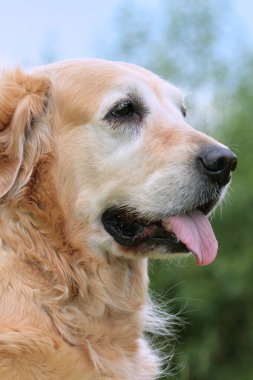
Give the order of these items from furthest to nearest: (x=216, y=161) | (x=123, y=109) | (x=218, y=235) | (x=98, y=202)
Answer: (x=218, y=235)
(x=123, y=109)
(x=98, y=202)
(x=216, y=161)

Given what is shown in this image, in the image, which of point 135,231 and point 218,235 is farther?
point 218,235

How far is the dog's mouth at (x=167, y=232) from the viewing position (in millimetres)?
4078

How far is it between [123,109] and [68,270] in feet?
3.26

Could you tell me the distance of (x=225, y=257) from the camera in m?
12.8

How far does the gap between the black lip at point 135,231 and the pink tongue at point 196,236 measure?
0.05 m

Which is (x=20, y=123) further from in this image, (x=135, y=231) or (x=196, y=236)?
(x=196, y=236)

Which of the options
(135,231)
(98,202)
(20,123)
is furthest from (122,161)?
(20,123)

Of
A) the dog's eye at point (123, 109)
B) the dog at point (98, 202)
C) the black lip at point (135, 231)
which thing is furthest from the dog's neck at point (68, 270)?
the dog's eye at point (123, 109)

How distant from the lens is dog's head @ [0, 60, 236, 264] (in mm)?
4086

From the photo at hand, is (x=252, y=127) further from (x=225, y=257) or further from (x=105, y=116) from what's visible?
(x=105, y=116)

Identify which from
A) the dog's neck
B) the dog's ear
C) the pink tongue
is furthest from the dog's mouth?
the dog's ear

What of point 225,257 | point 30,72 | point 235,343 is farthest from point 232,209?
point 30,72

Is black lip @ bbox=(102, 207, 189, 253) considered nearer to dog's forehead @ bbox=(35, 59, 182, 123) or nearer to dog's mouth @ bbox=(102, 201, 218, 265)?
dog's mouth @ bbox=(102, 201, 218, 265)

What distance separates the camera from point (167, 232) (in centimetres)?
416
